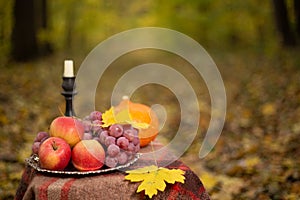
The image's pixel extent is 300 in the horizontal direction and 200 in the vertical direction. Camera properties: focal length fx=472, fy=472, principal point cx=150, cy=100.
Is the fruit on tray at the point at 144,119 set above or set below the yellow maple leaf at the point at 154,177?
above

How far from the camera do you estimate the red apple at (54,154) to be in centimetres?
244

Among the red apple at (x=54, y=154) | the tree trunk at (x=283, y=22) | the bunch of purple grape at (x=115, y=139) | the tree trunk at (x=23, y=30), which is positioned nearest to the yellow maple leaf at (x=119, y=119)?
the bunch of purple grape at (x=115, y=139)

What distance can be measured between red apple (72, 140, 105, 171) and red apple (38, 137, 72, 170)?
A: 0.14ft

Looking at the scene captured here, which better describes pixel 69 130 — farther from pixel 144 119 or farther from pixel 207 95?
pixel 207 95

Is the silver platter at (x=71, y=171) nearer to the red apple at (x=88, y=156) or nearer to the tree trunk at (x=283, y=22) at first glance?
the red apple at (x=88, y=156)

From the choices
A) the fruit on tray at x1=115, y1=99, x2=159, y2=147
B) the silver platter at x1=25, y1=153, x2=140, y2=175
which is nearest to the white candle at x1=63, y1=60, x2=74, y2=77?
the fruit on tray at x1=115, y1=99, x2=159, y2=147

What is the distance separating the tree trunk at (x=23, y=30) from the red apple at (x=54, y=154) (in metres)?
10.3

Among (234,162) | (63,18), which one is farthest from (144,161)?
(63,18)

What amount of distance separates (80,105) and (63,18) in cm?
1348

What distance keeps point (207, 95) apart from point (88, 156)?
7.57 m

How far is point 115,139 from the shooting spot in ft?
8.51

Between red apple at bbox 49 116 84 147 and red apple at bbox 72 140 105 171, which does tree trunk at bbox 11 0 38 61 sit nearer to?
red apple at bbox 49 116 84 147

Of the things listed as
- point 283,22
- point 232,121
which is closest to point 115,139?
point 232,121

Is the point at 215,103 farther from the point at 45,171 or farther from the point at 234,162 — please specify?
the point at 45,171
